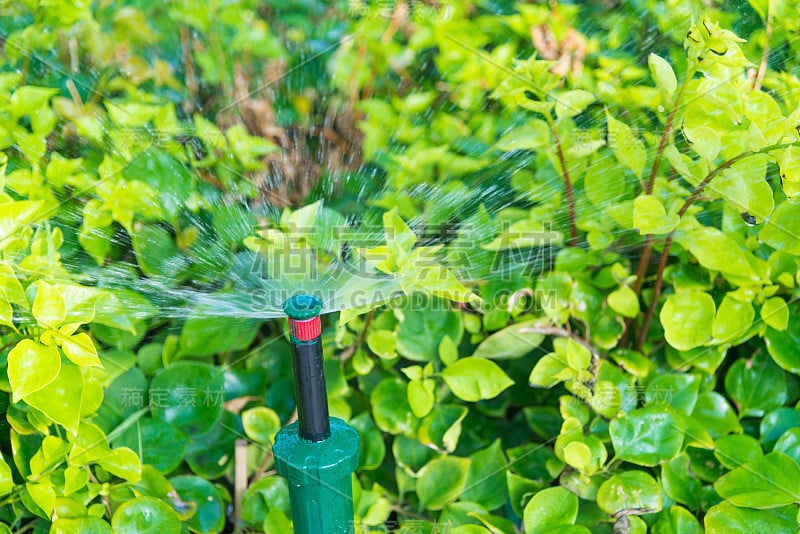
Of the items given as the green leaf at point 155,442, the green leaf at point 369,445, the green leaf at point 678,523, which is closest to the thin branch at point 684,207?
the green leaf at point 678,523

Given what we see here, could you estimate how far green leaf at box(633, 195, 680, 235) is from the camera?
826mm

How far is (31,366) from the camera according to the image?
28.0 inches

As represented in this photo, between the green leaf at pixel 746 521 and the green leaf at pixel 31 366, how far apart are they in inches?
26.2

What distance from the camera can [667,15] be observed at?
130cm

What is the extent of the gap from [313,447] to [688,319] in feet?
1.53

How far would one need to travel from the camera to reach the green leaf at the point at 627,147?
3.00 ft

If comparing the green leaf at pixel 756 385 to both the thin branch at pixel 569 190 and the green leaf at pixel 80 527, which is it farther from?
the green leaf at pixel 80 527

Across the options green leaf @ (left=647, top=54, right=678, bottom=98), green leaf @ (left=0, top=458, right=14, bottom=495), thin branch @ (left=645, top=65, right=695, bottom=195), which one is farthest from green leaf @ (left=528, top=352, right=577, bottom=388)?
green leaf @ (left=0, top=458, right=14, bottom=495)

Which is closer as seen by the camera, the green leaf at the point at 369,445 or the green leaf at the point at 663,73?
the green leaf at the point at 663,73

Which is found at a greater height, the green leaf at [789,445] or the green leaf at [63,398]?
the green leaf at [63,398]

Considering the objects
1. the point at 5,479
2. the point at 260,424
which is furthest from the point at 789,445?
the point at 5,479

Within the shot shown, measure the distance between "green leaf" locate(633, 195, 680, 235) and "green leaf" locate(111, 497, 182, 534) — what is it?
57 centimetres

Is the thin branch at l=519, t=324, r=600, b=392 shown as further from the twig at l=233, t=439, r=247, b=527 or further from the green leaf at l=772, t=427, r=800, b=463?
the twig at l=233, t=439, r=247, b=527

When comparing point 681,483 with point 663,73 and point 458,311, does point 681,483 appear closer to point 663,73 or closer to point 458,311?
point 458,311
